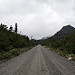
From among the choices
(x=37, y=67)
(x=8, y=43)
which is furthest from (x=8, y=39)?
(x=37, y=67)

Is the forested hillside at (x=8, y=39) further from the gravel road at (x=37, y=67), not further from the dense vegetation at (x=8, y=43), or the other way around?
the gravel road at (x=37, y=67)

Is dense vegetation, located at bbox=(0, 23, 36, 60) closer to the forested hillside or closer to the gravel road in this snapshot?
the forested hillside

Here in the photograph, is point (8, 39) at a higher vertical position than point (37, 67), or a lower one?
higher

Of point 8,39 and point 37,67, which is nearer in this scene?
point 37,67

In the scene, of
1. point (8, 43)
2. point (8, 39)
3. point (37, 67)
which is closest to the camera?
point (37, 67)

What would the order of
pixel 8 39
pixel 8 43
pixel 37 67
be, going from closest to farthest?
pixel 37 67, pixel 8 43, pixel 8 39

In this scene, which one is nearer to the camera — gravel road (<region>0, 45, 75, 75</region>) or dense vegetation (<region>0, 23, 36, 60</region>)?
gravel road (<region>0, 45, 75, 75</region>)

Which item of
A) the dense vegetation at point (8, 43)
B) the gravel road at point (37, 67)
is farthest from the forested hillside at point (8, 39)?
the gravel road at point (37, 67)

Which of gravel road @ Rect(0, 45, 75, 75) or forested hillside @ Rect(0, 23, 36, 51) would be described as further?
forested hillside @ Rect(0, 23, 36, 51)

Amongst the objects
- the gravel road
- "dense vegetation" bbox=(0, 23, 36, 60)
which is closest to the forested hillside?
"dense vegetation" bbox=(0, 23, 36, 60)

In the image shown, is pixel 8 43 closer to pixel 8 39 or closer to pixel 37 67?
pixel 8 39

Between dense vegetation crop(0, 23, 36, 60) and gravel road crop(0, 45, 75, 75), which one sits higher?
dense vegetation crop(0, 23, 36, 60)

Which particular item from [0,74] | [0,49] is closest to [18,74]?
[0,74]

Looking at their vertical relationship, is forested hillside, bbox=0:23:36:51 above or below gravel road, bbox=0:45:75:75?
above
